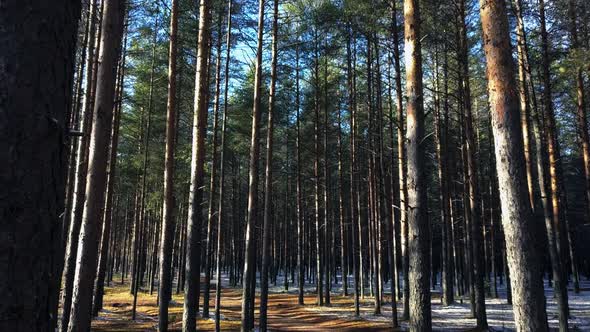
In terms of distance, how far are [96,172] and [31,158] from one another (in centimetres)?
560

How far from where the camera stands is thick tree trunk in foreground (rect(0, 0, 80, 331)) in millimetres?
1206

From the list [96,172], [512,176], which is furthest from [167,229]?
[512,176]

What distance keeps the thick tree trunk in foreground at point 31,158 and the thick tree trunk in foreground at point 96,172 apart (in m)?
5.38

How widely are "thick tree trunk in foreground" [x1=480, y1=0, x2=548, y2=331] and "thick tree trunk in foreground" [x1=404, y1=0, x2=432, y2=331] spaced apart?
67.5 inches

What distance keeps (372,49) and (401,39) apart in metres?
5.11

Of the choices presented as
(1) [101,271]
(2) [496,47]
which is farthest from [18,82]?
(1) [101,271]

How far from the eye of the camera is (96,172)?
6375 millimetres

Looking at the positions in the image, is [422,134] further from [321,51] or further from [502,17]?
[321,51]

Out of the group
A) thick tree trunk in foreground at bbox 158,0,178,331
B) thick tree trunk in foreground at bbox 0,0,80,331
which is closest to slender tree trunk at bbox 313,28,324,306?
thick tree trunk in foreground at bbox 158,0,178,331

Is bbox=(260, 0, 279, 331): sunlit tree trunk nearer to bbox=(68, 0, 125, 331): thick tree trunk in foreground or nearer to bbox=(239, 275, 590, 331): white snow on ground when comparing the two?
bbox=(239, 275, 590, 331): white snow on ground

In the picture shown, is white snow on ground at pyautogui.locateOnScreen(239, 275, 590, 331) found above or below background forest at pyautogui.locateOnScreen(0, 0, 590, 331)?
below

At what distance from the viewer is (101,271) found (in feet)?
54.1

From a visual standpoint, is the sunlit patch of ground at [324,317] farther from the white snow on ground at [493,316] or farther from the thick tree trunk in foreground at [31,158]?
the thick tree trunk in foreground at [31,158]

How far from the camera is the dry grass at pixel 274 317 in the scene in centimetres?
1437
